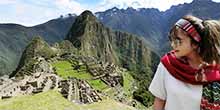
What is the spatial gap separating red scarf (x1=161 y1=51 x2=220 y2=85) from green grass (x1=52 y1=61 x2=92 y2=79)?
207 feet

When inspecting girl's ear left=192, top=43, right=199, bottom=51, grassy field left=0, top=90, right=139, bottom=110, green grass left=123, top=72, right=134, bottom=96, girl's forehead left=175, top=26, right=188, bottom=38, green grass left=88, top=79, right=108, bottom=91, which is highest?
girl's forehead left=175, top=26, right=188, bottom=38

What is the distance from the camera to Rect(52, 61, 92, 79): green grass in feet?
235

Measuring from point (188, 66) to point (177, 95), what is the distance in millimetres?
297

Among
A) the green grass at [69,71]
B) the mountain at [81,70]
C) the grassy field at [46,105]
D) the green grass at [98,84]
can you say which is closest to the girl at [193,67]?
the grassy field at [46,105]

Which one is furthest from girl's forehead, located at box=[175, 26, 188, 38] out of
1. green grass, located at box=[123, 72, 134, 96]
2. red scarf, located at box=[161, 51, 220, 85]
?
green grass, located at box=[123, 72, 134, 96]

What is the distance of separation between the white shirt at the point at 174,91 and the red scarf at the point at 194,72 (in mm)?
69

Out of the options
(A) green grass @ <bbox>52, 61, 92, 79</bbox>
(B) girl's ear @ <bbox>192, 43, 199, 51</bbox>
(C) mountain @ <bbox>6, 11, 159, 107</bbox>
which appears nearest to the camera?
(B) girl's ear @ <bbox>192, 43, 199, 51</bbox>

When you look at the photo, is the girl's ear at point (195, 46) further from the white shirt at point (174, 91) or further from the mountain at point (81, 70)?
the mountain at point (81, 70)

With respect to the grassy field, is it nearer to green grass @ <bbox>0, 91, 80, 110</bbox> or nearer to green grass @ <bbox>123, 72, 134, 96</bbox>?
green grass @ <bbox>0, 91, 80, 110</bbox>

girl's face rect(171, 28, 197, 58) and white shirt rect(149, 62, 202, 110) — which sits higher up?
girl's face rect(171, 28, 197, 58)

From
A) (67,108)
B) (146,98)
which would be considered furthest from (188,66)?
(146,98)

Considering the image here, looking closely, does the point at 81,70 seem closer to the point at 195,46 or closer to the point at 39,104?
the point at 39,104

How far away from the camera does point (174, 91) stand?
430cm

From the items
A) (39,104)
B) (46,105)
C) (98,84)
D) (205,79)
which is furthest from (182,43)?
(98,84)
